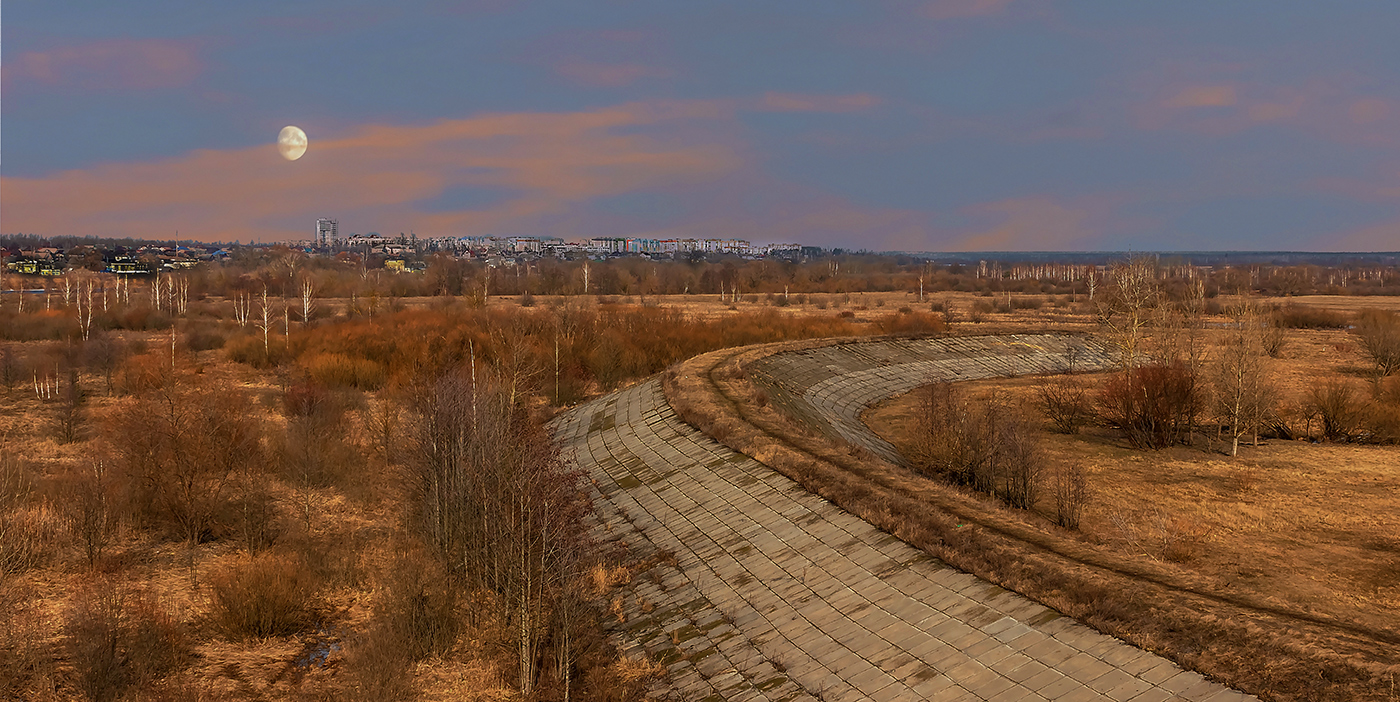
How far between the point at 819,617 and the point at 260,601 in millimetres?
9705

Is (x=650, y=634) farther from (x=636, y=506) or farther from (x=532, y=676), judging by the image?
(x=636, y=506)

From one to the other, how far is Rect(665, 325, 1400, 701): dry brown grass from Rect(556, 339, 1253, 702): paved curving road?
11.5 inches

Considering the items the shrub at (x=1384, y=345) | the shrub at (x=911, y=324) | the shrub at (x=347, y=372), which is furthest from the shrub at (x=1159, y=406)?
the shrub at (x=347, y=372)

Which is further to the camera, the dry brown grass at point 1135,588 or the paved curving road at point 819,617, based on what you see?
the paved curving road at point 819,617

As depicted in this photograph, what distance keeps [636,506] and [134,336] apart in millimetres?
60351

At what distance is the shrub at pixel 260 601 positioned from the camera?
14797 millimetres

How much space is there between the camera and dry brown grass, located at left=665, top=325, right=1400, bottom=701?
29.6 feet

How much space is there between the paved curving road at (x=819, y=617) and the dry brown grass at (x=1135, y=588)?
0.29m

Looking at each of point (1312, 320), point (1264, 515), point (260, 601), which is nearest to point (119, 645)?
point (260, 601)

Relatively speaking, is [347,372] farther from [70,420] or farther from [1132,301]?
[1132,301]

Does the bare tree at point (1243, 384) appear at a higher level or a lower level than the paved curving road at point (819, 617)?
higher

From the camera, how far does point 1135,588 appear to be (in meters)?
11.2

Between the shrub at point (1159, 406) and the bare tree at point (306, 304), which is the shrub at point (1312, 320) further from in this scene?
the bare tree at point (306, 304)

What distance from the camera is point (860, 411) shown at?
127 ft
